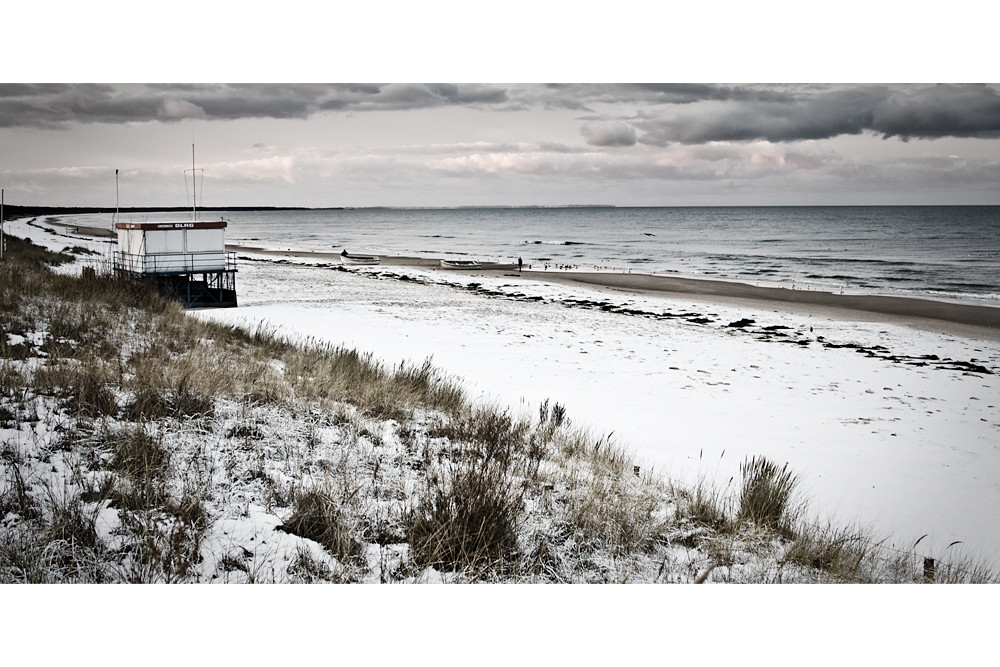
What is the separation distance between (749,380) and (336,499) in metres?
7.06

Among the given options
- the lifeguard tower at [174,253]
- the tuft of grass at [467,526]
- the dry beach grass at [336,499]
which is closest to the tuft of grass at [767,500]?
the dry beach grass at [336,499]

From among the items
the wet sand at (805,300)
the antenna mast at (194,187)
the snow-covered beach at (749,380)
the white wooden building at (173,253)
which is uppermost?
the antenna mast at (194,187)

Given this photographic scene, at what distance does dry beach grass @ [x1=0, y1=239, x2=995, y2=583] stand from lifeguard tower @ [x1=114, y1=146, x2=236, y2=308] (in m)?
9.31

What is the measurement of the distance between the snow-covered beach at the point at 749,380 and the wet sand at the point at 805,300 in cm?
25

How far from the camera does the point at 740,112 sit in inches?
267

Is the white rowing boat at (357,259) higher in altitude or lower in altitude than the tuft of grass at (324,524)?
higher

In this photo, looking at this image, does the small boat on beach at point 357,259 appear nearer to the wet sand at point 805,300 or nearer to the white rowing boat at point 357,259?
the white rowing boat at point 357,259

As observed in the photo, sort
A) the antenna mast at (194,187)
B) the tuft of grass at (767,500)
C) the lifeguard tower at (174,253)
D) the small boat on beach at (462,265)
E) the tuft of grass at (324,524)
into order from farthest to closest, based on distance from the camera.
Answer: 1. the small boat on beach at (462,265)
2. the lifeguard tower at (174,253)
3. the antenna mast at (194,187)
4. the tuft of grass at (767,500)
5. the tuft of grass at (324,524)

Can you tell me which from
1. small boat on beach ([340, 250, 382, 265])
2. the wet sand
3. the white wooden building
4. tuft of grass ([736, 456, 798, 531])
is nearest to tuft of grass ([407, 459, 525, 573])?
tuft of grass ([736, 456, 798, 531])

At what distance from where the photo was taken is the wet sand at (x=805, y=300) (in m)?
15.2

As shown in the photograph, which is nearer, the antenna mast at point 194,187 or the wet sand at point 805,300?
the antenna mast at point 194,187

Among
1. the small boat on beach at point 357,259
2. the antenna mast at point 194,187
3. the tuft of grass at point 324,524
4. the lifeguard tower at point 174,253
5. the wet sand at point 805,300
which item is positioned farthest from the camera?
the small boat on beach at point 357,259
